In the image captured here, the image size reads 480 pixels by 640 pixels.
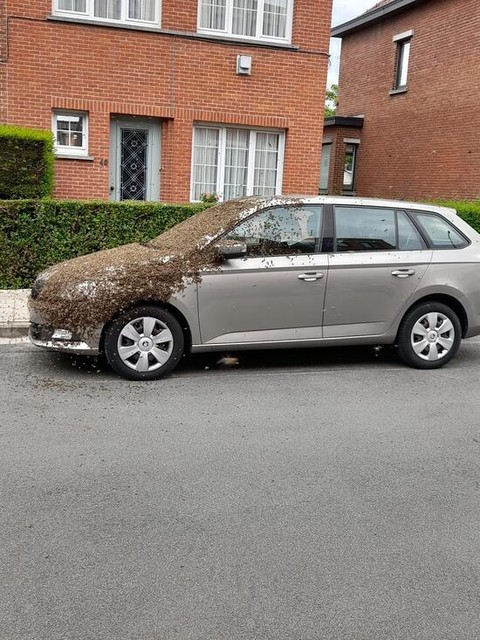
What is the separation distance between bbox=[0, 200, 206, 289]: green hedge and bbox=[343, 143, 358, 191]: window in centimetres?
1422

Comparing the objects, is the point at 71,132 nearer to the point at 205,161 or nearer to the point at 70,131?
the point at 70,131

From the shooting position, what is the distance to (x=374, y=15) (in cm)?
2242

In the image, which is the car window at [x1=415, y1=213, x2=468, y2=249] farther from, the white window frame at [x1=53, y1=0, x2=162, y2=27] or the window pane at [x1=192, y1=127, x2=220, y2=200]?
the white window frame at [x1=53, y1=0, x2=162, y2=27]

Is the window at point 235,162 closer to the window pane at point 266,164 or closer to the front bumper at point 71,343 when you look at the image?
the window pane at point 266,164

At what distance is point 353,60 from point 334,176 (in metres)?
4.08

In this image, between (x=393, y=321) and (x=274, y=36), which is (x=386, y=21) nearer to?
(x=274, y=36)

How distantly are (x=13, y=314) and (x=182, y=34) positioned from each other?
7131 millimetres

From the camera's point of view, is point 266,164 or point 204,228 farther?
point 266,164

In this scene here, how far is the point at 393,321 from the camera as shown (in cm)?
721

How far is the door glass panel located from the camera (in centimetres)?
1377

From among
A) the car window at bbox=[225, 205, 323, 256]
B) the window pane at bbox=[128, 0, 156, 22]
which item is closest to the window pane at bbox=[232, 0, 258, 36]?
the window pane at bbox=[128, 0, 156, 22]

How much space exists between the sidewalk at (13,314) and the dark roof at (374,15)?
1585 centimetres

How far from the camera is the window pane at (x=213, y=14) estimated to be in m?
13.5

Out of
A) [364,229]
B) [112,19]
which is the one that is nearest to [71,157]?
[112,19]
